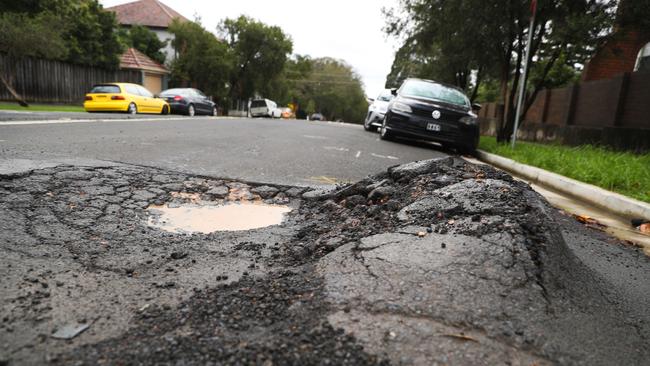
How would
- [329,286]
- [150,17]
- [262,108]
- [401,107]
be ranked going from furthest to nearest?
[150,17] < [262,108] < [401,107] < [329,286]

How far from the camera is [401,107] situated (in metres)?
9.38

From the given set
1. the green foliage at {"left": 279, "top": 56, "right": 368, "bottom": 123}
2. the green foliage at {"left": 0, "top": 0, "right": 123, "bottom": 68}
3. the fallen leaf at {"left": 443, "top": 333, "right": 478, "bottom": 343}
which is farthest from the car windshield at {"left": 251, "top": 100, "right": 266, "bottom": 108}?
the green foliage at {"left": 279, "top": 56, "right": 368, "bottom": 123}

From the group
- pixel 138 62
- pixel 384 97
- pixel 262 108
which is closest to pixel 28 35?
pixel 384 97

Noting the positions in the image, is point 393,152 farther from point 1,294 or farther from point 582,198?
point 1,294

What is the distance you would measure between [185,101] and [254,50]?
60.0 ft

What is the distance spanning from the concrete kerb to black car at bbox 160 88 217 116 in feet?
50.6

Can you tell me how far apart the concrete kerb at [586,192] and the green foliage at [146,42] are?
108ft

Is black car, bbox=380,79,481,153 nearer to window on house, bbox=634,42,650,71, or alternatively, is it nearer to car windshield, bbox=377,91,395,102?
window on house, bbox=634,42,650,71

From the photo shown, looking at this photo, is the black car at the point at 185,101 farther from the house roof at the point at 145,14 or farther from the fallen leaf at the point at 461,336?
the house roof at the point at 145,14

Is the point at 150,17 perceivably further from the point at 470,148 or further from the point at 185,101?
the point at 470,148

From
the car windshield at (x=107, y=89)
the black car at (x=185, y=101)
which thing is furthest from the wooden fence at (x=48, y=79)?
the black car at (x=185, y=101)

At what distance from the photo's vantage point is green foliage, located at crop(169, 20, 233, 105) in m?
32.0

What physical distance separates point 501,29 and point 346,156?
20.0ft

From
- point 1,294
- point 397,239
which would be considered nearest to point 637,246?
point 397,239
